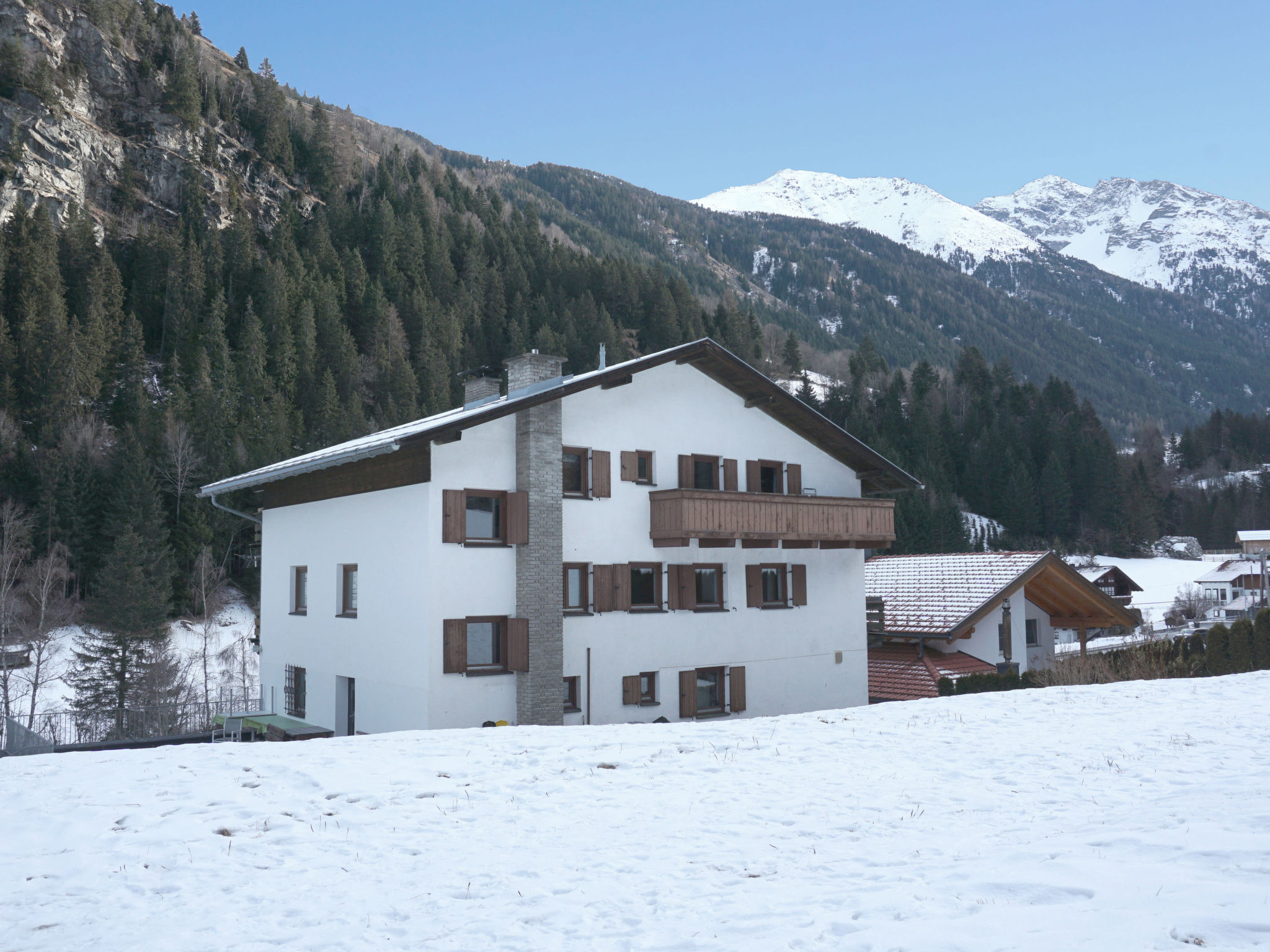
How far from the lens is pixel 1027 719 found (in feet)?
43.5

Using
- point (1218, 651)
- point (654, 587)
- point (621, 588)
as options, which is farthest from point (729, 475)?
point (1218, 651)

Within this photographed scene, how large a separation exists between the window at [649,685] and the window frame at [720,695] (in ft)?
4.21

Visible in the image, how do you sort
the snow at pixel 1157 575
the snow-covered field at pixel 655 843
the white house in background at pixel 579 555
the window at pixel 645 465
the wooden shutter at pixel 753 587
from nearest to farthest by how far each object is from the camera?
the snow-covered field at pixel 655 843 < the white house in background at pixel 579 555 < the window at pixel 645 465 < the wooden shutter at pixel 753 587 < the snow at pixel 1157 575

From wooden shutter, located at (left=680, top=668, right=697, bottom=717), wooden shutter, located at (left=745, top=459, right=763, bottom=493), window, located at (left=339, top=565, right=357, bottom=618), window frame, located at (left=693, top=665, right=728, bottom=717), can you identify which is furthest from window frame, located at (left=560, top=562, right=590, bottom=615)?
wooden shutter, located at (left=745, top=459, right=763, bottom=493)

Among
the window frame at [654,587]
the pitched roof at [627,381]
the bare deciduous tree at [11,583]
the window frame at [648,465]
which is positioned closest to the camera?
the pitched roof at [627,381]

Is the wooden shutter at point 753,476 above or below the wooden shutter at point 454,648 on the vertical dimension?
above

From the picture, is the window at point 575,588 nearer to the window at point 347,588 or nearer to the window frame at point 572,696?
the window frame at point 572,696

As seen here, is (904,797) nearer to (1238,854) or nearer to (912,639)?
(1238,854)

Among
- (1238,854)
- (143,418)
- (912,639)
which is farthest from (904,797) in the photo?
(143,418)

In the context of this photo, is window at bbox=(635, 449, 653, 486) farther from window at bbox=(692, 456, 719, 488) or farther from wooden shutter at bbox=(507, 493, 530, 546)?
wooden shutter at bbox=(507, 493, 530, 546)

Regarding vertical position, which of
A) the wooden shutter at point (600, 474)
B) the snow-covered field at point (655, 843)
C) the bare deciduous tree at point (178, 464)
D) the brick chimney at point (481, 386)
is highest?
the bare deciduous tree at point (178, 464)

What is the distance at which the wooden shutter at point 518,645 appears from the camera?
2069 centimetres

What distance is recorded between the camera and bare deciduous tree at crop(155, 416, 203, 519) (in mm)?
65562

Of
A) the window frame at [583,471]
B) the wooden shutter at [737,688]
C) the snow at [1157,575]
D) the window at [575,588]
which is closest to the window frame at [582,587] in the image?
the window at [575,588]
